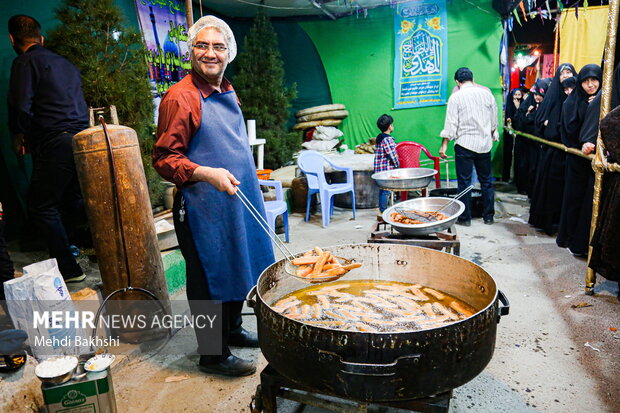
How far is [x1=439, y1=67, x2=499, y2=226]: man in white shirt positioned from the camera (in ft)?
21.9

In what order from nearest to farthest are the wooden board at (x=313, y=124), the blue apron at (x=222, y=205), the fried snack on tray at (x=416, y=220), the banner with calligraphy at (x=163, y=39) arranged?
the blue apron at (x=222, y=205), the fried snack on tray at (x=416, y=220), the banner with calligraphy at (x=163, y=39), the wooden board at (x=313, y=124)

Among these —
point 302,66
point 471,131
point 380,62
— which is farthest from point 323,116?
point 471,131

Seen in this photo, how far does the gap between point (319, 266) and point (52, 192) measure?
2927mm

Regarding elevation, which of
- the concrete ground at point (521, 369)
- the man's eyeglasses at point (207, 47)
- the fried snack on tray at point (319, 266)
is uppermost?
the man's eyeglasses at point (207, 47)

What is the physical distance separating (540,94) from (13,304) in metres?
9.10

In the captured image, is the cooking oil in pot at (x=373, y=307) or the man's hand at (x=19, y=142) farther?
the man's hand at (x=19, y=142)

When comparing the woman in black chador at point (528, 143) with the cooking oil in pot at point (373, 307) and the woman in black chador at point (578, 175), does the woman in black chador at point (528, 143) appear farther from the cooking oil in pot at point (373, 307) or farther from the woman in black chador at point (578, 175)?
the cooking oil in pot at point (373, 307)

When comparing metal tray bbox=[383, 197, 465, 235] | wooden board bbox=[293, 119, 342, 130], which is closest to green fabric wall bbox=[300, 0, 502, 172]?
wooden board bbox=[293, 119, 342, 130]

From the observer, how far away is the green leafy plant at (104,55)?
421cm

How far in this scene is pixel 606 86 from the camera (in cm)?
386

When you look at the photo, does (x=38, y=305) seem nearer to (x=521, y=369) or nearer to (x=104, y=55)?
(x=104, y=55)

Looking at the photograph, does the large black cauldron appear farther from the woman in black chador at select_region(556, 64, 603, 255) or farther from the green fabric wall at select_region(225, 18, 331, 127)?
the green fabric wall at select_region(225, 18, 331, 127)

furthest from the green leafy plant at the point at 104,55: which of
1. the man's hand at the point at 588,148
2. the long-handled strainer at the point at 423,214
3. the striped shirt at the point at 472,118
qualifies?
the man's hand at the point at 588,148

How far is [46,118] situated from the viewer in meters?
3.89
